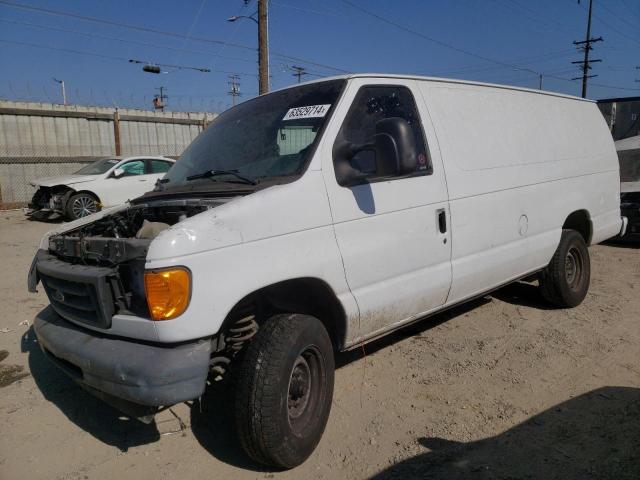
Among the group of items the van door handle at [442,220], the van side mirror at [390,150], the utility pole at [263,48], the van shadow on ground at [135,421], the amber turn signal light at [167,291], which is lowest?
the van shadow on ground at [135,421]

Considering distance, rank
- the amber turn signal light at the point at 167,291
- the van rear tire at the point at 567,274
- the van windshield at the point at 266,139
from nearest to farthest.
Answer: the amber turn signal light at the point at 167,291 < the van windshield at the point at 266,139 < the van rear tire at the point at 567,274

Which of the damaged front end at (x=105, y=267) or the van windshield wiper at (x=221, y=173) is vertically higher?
the van windshield wiper at (x=221, y=173)

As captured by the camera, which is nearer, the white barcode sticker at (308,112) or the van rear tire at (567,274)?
the white barcode sticker at (308,112)

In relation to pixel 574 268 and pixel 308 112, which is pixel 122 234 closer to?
pixel 308 112

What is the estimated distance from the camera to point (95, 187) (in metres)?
11.6

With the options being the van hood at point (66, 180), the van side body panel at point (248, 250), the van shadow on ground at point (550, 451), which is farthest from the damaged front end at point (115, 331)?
the van hood at point (66, 180)

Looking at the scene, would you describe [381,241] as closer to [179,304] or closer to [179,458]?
[179,304]

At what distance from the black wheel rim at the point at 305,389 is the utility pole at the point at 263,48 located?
44.3ft

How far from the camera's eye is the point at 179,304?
2.33 m

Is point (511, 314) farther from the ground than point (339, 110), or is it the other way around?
point (339, 110)

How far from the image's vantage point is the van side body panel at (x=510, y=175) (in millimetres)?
3752

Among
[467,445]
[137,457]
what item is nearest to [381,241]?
[467,445]

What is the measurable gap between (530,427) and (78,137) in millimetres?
15900

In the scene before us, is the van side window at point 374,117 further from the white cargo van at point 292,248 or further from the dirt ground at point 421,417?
the dirt ground at point 421,417
